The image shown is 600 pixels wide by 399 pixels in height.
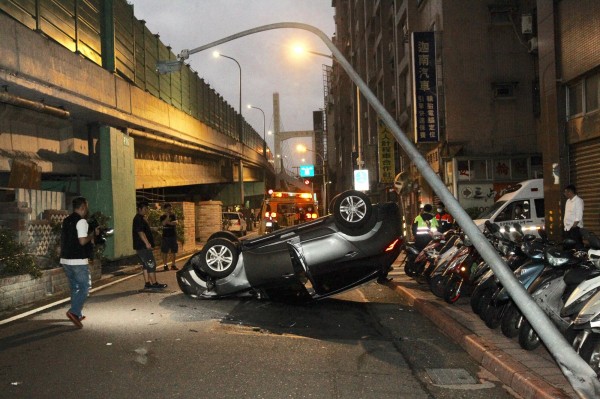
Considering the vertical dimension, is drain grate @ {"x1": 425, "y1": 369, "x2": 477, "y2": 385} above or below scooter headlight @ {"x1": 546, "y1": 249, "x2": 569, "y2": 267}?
below

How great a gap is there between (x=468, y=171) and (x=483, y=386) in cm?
1773

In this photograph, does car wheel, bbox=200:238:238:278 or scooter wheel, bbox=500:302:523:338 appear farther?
car wheel, bbox=200:238:238:278

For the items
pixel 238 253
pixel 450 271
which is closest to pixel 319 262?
pixel 238 253

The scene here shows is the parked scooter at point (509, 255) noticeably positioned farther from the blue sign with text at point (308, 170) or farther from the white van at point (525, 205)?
the blue sign with text at point (308, 170)

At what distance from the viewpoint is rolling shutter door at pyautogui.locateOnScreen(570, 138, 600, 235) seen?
45.2ft

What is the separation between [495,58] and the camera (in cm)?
2247

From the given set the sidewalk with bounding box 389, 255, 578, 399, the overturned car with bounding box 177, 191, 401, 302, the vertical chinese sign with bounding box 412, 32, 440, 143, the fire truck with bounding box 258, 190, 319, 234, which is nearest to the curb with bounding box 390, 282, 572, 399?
the sidewalk with bounding box 389, 255, 578, 399

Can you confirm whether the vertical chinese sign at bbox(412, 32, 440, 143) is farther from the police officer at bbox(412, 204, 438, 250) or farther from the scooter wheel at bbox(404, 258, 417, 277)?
the scooter wheel at bbox(404, 258, 417, 277)

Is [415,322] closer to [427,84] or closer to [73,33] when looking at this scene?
[73,33]

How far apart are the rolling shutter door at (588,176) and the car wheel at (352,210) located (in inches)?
290

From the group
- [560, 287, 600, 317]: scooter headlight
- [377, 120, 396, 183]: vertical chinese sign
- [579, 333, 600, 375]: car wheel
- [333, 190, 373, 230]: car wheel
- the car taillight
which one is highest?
[377, 120, 396, 183]: vertical chinese sign

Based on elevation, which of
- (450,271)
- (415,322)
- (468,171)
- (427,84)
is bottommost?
(415,322)

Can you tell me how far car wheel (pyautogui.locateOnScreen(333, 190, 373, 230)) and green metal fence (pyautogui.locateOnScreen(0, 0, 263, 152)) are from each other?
8.99 meters

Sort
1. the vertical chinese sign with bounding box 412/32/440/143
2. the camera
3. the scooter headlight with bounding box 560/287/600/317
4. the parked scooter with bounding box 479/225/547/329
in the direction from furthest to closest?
1. the vertical chinese sign with bounding box 412/32/440/143
2. the camera
3. the parked scooter with bounding box 479/225/547/329
4. the scooter headlight with bounding box 560/287/600/317
